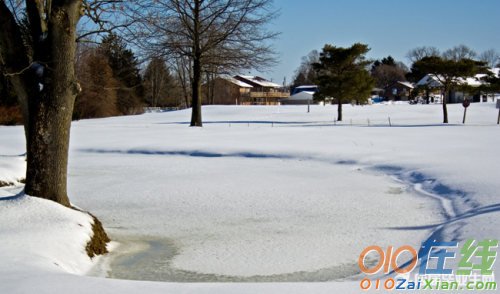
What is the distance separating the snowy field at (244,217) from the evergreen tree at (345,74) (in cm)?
2473

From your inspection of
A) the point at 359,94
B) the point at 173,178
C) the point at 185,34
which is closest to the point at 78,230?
the point at 173,178

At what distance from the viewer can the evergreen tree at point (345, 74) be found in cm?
4169

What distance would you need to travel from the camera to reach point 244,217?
8875mm

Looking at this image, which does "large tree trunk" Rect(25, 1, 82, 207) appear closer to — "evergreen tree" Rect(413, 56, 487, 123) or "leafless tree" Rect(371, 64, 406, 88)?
"evergreen tree" Rect(413, 56, 487, 123)

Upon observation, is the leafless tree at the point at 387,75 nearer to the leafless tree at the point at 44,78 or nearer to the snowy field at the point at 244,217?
the snowy field at the point at 244,217

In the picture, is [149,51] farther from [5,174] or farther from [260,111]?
[260,111]

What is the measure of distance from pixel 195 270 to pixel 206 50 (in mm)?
23615

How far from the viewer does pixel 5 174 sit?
12375 mm

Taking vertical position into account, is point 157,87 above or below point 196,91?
above

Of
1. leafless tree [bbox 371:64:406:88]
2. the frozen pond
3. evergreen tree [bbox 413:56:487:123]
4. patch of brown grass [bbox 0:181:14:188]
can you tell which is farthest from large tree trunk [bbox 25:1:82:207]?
leafless tree [bbox 371:64:406:88]

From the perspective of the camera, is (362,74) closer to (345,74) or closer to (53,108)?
(345,74)

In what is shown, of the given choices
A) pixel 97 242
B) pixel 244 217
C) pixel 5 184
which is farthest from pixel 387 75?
pixel 97 242

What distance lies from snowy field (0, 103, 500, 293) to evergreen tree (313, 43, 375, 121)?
24.7 m

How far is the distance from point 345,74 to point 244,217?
35763 mm
